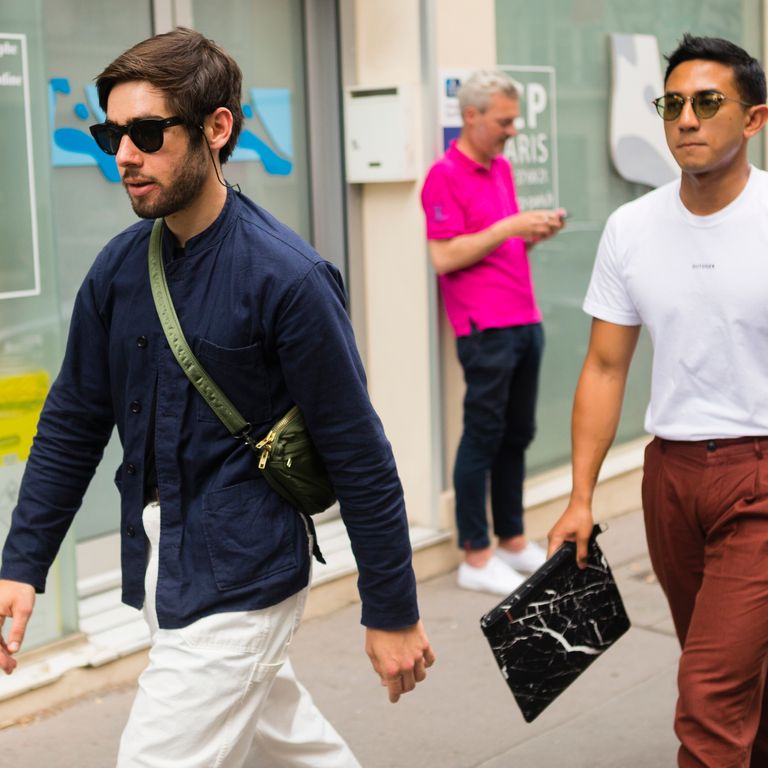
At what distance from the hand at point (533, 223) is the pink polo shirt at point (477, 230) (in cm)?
14

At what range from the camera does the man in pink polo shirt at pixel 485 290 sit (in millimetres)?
5836

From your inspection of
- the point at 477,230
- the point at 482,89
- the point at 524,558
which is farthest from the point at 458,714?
the point at 482,89

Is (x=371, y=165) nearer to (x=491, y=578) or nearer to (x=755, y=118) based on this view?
(x=491, y=578)

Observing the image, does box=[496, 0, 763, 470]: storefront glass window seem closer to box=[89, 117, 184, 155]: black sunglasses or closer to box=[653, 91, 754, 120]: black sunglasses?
box=[653, 91, 754, 120]: black sunglasses

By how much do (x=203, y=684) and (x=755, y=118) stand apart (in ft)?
6.33

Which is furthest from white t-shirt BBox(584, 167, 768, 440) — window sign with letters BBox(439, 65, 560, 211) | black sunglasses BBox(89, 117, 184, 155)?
window sign with letters BBox(439, 65, 560, 211)

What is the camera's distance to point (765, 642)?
3398 mm

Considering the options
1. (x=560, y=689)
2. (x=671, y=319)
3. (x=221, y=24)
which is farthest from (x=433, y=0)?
(x=560, y=689)

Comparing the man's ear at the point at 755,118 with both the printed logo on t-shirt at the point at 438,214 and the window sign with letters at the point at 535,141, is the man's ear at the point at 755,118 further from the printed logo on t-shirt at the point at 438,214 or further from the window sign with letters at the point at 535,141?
the window sign with letters at the point at 535,141

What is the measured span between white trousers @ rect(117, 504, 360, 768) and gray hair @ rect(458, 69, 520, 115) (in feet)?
10.6

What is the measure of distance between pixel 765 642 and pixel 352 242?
3327 mm

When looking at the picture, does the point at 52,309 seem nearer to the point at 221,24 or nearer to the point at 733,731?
the point at 221,24

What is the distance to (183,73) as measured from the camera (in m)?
2.85

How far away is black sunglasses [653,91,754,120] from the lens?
353 centimetres
